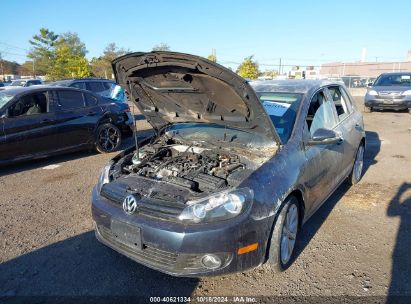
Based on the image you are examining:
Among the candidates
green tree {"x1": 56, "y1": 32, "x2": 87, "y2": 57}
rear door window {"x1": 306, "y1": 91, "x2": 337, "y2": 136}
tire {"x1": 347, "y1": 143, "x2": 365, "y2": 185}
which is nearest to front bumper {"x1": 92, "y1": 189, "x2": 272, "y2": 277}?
rear door window {"x1": 306, "y1": 91, "x2": 337, "y2": 136}

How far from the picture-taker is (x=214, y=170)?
3.10m

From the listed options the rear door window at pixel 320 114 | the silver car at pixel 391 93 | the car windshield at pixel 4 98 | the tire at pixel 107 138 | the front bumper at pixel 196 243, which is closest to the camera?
the front bumper at pixel 196 243

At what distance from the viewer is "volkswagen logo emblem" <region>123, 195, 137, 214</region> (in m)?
2.64

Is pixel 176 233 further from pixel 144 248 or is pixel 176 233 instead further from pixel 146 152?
pixel 146 152

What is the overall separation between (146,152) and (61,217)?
142cm

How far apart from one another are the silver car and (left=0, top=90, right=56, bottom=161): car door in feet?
40.0

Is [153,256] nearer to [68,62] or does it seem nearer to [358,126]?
[358,126]

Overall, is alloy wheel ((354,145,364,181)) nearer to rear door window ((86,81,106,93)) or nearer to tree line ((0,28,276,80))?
rear door window ((86,81,106,93))

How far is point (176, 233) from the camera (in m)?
2.40

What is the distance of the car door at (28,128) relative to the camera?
235 inches

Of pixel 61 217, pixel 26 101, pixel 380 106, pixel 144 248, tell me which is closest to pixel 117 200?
pixel 144 248

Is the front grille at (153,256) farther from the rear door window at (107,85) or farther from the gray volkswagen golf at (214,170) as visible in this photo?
the rear door window at (107,85)

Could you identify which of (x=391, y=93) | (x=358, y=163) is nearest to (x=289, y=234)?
(x=358, y=163)

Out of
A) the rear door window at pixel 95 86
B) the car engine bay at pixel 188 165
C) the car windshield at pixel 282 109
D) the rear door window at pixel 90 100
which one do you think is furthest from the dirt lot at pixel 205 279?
the rear door window at pixel 95 86
